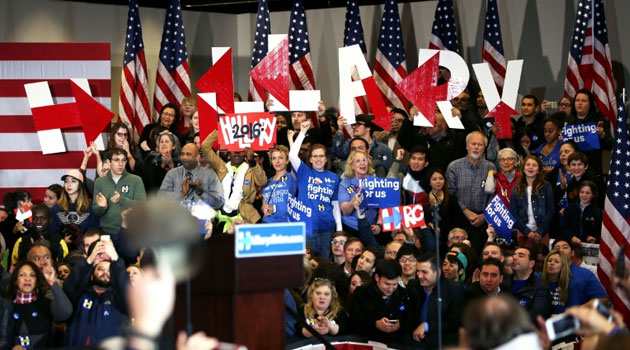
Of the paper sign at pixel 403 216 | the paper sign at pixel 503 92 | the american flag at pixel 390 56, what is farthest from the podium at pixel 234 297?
the american flag at pixel 390 56

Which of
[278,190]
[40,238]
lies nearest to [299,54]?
[278,190]

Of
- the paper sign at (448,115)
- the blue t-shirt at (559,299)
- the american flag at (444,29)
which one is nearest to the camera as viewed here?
the blue t-shirt at (559,299)

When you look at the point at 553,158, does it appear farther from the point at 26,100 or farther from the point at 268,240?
the point at 268,240

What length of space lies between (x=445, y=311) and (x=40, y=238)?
3.75m

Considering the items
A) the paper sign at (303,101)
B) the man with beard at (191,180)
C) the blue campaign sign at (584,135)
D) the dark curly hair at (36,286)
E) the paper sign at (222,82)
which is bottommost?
the dark curly hair at (36,286)

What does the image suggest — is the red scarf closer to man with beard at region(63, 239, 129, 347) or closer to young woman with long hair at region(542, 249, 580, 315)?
man with beard at region(63, 239, 129, 347)

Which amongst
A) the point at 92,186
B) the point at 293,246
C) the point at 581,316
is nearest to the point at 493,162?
the point at 92,186

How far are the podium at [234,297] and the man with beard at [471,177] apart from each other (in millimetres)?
5253

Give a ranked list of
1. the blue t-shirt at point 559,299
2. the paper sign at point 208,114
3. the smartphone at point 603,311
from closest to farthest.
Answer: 1. the smartphone at point 603,311
2. the blue t-shirt at point 559,299
3. the paper sign at point 208,114

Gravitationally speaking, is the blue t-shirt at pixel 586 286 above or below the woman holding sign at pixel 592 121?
below

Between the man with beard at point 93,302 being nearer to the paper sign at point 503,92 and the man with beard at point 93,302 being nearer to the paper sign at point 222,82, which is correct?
the paper sign at point 222,82

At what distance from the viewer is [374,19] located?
603 inches

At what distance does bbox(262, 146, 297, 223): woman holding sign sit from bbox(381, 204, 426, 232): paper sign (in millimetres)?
1512

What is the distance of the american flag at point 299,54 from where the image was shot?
43.5 ft
